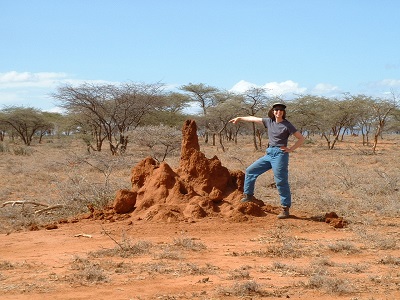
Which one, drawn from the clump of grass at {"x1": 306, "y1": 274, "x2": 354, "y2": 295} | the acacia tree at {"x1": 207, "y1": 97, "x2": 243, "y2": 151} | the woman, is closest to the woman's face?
the woman

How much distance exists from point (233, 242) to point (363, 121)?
3015 centimetres

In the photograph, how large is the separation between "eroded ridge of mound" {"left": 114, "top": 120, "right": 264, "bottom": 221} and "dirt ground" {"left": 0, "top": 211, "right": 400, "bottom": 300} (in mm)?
262

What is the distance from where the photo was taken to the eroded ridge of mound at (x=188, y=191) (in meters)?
7.19

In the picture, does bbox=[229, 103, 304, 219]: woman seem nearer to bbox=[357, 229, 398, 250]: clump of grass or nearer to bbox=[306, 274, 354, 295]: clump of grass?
bbox=[357, 229, 398, 250]: clump of grass

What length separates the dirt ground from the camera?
4.03 meters

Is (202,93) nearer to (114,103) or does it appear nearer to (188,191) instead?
(114,103)

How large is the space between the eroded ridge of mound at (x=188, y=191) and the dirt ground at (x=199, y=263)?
262 millimetres

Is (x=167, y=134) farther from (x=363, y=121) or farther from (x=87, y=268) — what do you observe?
(x=363, y=121)

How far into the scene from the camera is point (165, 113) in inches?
1275

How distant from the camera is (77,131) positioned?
37594 mm

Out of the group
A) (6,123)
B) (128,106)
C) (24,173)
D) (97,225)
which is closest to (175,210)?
(97,225)

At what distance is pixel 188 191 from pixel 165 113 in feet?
82.2

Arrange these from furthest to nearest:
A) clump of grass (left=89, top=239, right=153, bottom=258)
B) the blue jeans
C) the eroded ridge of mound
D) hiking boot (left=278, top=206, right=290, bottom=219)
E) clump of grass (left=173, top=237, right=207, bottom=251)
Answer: the eroded ridge of mound, hiking boot (left=278, top=206, right=290, bottom=219), the blue jeans, clump of grass (left=173, top=237, right=207, bottom=251), clump of grass (left=89, top=239, right=153, bottom=258)

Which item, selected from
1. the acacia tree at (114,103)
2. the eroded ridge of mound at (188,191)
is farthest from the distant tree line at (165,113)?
the eroded ridge of mound at (188,191)
